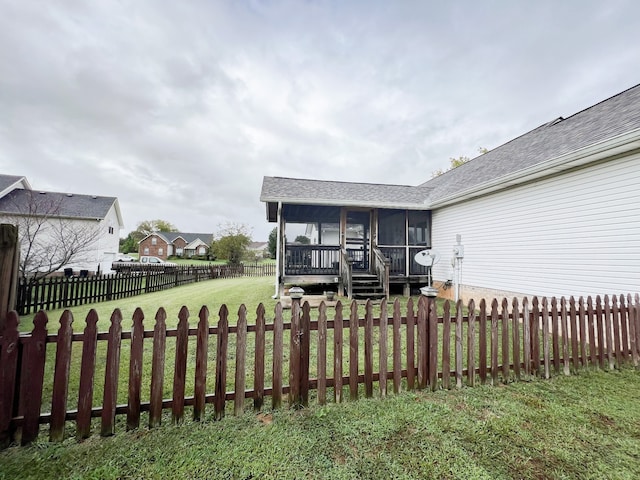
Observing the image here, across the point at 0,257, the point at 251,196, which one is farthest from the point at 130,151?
the point at 0,257

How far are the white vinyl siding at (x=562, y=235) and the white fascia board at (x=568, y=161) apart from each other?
23 centimetres

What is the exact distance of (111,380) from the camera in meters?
2.34

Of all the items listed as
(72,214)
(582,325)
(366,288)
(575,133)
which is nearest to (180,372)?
(582,325)

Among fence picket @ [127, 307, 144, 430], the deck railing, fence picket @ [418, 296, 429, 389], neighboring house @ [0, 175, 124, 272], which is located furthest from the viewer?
neighboring house @ [0, 175, 124, 272]

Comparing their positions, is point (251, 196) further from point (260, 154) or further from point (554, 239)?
point (554, 239)

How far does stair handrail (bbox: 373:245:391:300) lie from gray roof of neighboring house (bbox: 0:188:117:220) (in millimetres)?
20680

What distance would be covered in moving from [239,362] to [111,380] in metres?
1.07

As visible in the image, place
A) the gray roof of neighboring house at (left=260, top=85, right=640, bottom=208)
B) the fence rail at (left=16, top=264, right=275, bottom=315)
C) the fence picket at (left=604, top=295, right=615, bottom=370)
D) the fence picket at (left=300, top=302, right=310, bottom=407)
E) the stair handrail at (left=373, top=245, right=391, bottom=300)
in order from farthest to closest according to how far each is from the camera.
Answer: the stair handrail at (left=373, top=245, right=391, bottom=300)
the fence rail at (left=16, top=264, right=275, bottom=315)
the gray roof of neighboring house at (left=260, top=85, right=640, bottom=208)
the fence picket at (left=604, top=295, right=615, bottom=370)
the fence picket at (left=300, top=302, right=310, bottom=407)

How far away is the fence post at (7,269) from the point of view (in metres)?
2.34

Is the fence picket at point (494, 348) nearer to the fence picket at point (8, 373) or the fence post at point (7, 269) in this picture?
the fence picket at point (8, 373)

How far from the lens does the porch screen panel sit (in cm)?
1148

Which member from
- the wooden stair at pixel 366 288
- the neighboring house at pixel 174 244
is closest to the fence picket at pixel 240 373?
the wooden stair at pixel 366 288

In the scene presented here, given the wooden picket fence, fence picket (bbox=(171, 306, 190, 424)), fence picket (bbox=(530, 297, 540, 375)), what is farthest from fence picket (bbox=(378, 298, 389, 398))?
fence picket (bbox=(530, 297, 540, 375))

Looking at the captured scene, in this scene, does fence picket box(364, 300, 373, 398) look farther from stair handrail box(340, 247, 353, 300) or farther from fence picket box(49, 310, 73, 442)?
stair handrail box(340, 247, 353, 300)
